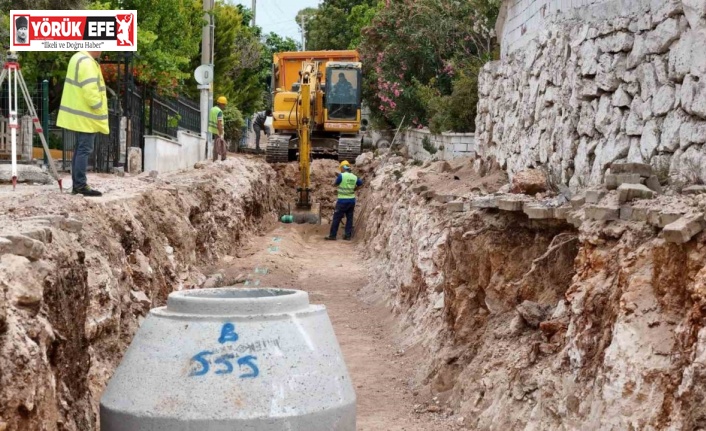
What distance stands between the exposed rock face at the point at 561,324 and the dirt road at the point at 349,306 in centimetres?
33

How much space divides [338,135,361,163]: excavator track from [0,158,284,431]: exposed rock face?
454 inches

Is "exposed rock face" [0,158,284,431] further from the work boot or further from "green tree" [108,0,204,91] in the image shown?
"green tree" [108,0,204,91]

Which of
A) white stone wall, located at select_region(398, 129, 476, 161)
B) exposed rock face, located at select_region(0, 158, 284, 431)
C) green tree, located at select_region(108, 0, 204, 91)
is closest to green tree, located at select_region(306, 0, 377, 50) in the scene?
green tree, located at select_region(108, 0, 204, 91)

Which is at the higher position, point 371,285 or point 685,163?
point 685,163

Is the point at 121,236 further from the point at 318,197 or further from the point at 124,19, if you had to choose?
the point at 318,197

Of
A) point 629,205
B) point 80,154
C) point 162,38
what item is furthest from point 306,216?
point 629,205

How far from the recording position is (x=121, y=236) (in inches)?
446

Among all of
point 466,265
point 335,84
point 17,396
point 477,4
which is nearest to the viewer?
point 17,396

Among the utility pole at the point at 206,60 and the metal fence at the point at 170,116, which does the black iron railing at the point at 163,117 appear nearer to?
the metal fence at the point at 170,116

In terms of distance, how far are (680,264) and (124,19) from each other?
43.4 feet

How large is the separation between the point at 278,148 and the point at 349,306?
12.8 m

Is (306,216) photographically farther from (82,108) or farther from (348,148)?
(82,108)

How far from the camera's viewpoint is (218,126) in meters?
24.8

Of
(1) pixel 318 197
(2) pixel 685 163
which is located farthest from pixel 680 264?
(1) pixel 318 197
